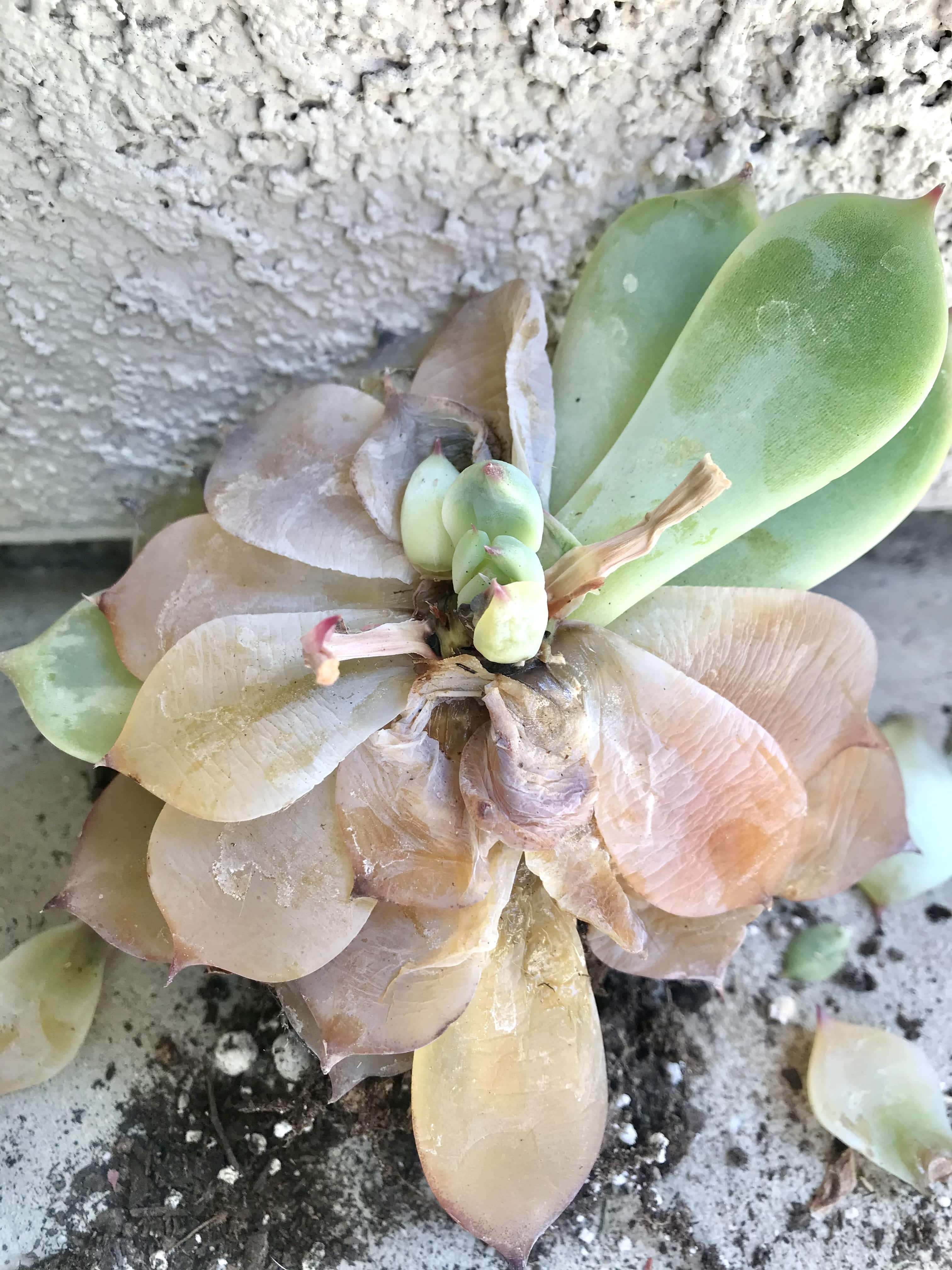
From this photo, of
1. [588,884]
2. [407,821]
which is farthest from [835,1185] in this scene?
[407,821]

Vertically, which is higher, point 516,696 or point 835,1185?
point 516,696

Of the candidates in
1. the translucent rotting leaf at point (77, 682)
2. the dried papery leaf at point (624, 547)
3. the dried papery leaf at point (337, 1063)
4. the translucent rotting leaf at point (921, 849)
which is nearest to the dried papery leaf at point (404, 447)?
the dried papery leaf at point (624, 547)

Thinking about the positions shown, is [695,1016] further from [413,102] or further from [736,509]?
[413,102]

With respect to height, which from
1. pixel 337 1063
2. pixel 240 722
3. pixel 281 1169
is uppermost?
pixel 240 722

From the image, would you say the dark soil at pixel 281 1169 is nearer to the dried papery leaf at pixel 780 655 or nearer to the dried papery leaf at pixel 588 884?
the dried papery leaf at pixel 588 884

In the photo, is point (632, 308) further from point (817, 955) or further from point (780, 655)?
point (817, 955)

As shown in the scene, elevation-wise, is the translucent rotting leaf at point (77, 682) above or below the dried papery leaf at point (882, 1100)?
above

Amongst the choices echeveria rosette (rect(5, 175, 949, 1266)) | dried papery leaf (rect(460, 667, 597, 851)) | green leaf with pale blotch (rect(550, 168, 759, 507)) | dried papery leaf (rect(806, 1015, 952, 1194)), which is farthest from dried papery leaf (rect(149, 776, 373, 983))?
dried papery leaf (rect(806, 1015, 952, 1194))
